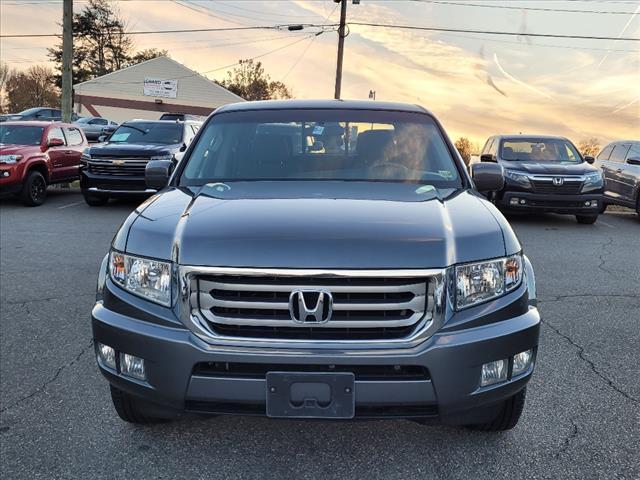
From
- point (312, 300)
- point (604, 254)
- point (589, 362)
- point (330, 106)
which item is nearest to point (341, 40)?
point (604, 254)

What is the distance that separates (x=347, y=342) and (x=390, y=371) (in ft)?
0.72

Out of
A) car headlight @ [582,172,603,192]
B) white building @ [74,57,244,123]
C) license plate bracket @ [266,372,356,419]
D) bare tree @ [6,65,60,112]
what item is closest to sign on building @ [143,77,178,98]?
white building @ [74,57,244,123]

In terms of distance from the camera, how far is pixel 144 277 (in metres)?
2.56

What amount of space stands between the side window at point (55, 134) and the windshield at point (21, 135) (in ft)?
0.59

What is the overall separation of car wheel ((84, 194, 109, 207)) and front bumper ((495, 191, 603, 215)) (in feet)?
27.2

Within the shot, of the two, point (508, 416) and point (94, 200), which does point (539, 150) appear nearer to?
point (94, 200)

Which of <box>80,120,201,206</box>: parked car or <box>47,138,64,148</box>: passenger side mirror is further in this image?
<box>47,138,64,148</box>: passenger side mirror

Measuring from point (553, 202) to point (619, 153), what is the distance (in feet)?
11.2

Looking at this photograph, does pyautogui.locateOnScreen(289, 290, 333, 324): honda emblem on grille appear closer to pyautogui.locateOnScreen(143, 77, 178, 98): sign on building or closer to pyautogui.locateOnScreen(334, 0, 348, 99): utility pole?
pyautogui.locateOnScreen(334, 0, 348, 99): utility pole

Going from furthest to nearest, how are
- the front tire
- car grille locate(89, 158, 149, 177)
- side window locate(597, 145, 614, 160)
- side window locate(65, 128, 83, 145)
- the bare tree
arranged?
1. the bare tree
2. side window locate(65, 128, 83, 145)
3. side window locate(597, 145, 614, 160)
4. the front tire
5. car grille locate(89, 158, 149, 177)

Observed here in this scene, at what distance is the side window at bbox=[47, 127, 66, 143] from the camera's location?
12.9 metres

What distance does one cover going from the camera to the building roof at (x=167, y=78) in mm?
49312

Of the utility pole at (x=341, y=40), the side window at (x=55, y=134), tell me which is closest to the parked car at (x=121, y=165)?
the side window at (x=55, y=134)

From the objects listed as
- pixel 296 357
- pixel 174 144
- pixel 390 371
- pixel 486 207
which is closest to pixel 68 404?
pixel 296 357
